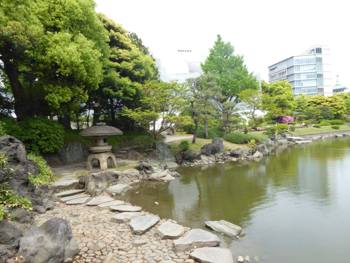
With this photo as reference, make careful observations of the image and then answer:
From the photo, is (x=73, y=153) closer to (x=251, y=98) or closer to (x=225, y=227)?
(x=225, y=227)

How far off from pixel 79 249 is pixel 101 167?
744 cm

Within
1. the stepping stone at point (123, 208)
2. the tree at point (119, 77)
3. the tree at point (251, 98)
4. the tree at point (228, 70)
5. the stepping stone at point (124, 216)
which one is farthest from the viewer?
the tree at point (228, 70)

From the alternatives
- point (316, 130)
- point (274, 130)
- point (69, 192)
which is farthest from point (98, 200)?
point (316, 130)

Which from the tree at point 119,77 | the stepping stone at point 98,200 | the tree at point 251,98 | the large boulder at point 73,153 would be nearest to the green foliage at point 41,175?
the stepping stone at point 98,200

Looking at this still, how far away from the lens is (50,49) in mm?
10430

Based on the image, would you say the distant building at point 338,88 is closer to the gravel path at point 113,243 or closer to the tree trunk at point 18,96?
the tree trunk at point 18,96

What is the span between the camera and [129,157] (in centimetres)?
1585

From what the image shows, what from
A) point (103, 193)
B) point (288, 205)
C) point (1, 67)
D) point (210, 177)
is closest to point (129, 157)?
point (210, 177)

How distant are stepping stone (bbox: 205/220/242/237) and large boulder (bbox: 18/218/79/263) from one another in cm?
309

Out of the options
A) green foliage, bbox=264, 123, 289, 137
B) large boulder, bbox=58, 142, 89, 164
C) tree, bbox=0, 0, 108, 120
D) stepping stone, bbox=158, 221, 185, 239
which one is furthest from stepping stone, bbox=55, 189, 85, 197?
green foliage, bbox=264, 123, 289, 137

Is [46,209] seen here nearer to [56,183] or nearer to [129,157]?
[56,183]

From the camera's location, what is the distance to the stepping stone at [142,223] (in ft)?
20.2

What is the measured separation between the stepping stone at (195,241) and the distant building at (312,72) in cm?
7438

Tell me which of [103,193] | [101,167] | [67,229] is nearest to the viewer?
[67,229]
